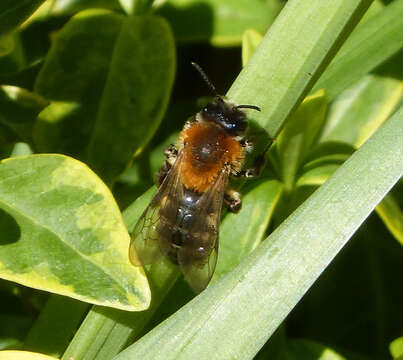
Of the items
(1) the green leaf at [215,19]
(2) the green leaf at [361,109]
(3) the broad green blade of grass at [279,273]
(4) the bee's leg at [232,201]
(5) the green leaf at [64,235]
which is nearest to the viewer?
(3) the broad green blade of grass at [279,273]

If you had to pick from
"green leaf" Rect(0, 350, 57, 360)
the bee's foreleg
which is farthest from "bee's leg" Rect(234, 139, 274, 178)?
"green leaf" Rect(0, 350, 57, 360)

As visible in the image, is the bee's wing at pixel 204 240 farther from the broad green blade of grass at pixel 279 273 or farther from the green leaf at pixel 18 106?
the green leaf at pixel 18 106

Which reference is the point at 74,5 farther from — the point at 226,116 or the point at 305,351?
the point at 305,351

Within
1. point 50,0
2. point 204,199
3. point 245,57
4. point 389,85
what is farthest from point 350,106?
point 50,0

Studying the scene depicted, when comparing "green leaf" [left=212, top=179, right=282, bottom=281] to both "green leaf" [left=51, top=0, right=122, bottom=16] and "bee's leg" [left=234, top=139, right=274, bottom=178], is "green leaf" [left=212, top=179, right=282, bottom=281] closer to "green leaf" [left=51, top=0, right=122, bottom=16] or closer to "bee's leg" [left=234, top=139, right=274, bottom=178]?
"bee's leg" [left=234, top=139, right=274, bottom=178]

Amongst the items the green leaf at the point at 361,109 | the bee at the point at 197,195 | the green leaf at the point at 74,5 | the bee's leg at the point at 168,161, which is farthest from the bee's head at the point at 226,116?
the green leaf at the point at 74,5

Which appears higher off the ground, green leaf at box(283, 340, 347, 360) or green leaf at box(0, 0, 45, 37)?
green leaf at box(0, 0, 45, 37)

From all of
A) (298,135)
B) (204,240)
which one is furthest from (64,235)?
(298,135)
